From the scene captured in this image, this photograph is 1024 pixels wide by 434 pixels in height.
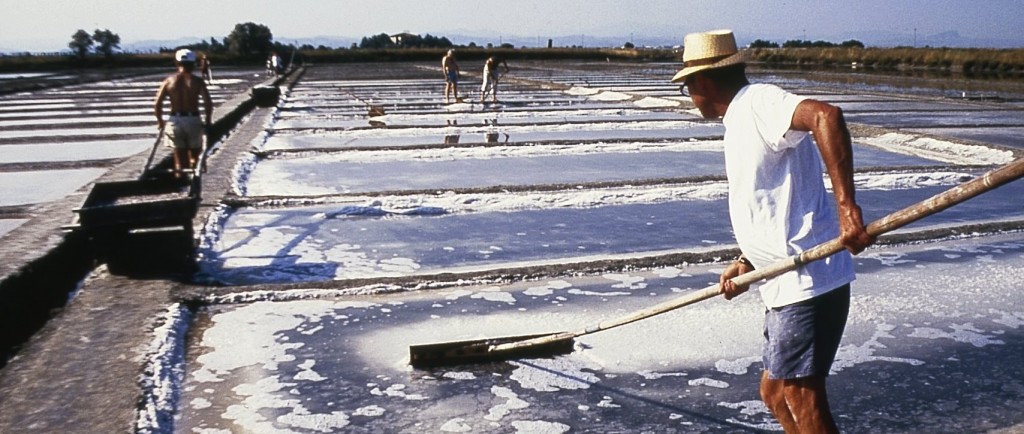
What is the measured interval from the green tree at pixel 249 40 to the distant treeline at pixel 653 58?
0.86 m

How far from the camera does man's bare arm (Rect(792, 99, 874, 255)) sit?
76.8 inches

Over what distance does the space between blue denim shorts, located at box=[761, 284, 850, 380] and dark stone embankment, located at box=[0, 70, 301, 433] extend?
2.14 m

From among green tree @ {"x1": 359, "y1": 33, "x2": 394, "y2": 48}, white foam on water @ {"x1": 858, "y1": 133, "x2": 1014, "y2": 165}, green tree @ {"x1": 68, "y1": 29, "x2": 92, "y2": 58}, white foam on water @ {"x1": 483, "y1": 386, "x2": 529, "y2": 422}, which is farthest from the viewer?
green tree @ {"x1": 359, "y1": 33, "x2": 394, "y2": 48}

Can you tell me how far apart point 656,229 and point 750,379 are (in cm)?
280

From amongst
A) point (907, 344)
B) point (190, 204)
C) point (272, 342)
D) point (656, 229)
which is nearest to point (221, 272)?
point (190, 204)

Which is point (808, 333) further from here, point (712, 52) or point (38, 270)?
point (38, 270)

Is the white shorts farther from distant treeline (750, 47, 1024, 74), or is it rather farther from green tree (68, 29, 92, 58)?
green tree (68, 29, 92, 58)

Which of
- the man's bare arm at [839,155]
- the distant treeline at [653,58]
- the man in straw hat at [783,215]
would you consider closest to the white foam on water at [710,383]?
the man in straw hat at [783,215]

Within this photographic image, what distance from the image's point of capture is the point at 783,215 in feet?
7.33

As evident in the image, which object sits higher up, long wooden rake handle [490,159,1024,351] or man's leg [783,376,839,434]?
long wooden rake handle [490,159,1024,351]

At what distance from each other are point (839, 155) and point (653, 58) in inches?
2112

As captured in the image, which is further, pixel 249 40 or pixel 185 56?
pixel 249 40

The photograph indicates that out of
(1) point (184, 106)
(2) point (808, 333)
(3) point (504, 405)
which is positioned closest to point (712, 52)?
(2) point (808, 333)

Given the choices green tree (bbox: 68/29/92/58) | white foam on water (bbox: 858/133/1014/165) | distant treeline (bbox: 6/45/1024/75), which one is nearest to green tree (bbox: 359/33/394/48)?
distant treeline (bbox: 6/45/1024/75)
